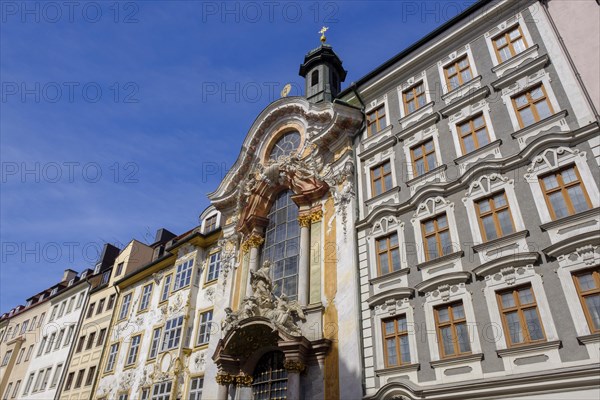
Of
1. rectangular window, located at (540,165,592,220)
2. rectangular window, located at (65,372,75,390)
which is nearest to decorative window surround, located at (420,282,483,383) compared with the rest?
rectangular window, located at (540,165,592,220)

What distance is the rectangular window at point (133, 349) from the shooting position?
28550 mm

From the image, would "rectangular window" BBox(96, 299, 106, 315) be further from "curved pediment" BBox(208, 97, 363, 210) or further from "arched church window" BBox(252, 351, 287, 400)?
"arched church window" BBox(252, 351, 287, 400)

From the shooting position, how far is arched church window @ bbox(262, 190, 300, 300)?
21.8 m

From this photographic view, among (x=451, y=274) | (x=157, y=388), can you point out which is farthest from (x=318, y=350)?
(x=157, y=388)

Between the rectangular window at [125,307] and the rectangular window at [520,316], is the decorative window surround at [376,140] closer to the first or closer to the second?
the rectangular window at [520,316]

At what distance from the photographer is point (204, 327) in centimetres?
2539

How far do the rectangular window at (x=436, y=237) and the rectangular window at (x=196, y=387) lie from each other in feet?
47.5

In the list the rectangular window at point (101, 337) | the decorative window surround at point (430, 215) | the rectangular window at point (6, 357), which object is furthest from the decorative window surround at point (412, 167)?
the rectangular window at point (6, 357)

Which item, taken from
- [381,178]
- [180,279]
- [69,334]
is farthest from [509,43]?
[69,334]

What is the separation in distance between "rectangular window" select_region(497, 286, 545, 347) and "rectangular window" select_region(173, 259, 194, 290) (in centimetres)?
1965

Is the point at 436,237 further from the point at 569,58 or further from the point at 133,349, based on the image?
the point at 133,349

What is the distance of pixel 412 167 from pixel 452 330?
7001 millimetres

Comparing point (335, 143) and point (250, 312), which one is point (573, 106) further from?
point (250, 312)

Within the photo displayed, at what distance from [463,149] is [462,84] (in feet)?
10.5
